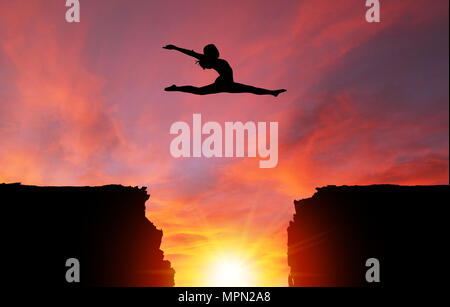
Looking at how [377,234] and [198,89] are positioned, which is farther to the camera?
[377,234]

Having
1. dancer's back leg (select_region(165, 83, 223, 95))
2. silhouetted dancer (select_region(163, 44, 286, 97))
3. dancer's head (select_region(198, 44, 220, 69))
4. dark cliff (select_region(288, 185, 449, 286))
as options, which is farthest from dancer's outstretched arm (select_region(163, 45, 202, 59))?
dark cliff (select_region(288, 185, 449, 286))

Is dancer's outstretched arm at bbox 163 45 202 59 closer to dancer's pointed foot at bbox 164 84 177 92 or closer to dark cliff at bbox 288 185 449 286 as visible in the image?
dancer's pointed foot at bbox 164 84 177 92

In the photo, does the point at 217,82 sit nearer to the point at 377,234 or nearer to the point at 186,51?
the point at 186,51

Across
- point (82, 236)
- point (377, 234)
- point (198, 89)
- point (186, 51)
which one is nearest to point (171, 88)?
point (198, 89)

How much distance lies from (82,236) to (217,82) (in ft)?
87.9

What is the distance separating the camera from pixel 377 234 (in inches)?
1240

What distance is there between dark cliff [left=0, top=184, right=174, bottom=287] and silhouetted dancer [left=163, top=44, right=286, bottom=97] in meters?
25.2

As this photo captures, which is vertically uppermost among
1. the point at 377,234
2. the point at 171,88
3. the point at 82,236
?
the point at 171,88

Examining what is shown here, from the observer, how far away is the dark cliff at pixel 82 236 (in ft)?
98.9

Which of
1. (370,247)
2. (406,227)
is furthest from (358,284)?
(406,227)
